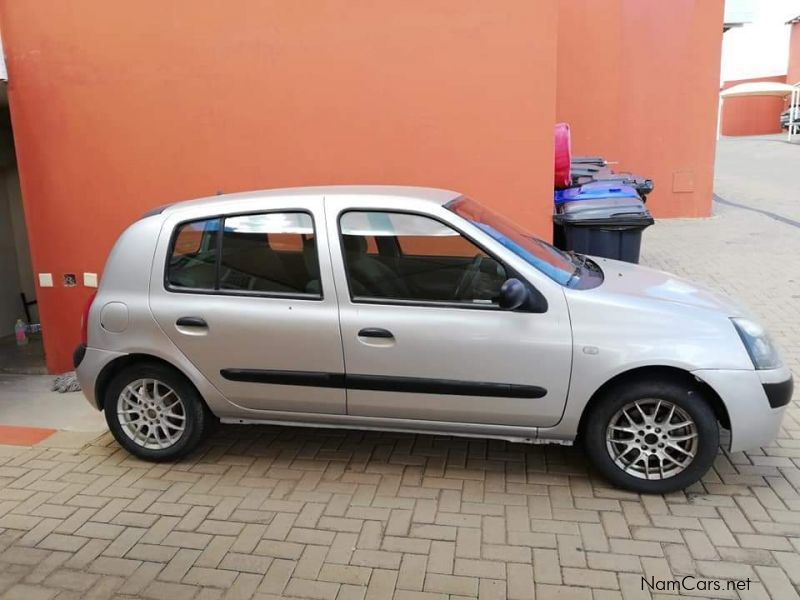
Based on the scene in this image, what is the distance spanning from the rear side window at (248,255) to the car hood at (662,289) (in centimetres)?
165

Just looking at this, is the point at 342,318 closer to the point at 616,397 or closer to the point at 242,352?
the point at 242,352

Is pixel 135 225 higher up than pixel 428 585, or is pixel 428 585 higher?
pixel 135 225

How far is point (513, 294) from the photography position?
3447 mm

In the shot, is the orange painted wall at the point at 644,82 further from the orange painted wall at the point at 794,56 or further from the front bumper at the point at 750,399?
the orange painted wall at the point at 794,56

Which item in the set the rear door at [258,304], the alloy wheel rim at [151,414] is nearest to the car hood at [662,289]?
the rear door at [258,304]

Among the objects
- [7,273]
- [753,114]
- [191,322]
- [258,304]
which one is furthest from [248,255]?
[753,114]

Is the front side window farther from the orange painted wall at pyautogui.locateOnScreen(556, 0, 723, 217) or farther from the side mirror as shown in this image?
the orange painted wall at pyautogui.locateOnScreen(556, 0, 723, 217)

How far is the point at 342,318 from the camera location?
373 centimetres

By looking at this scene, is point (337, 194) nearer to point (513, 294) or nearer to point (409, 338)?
point (409, 338)

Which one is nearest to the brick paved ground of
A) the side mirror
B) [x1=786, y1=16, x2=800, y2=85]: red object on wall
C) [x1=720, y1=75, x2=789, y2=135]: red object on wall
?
the side mirror

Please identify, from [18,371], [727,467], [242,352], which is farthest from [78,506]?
[18,371]

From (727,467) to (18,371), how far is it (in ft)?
22.3

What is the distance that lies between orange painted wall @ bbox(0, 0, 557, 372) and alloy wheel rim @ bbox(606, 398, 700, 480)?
283 centimetres

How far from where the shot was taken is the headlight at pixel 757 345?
3477 millimetres
